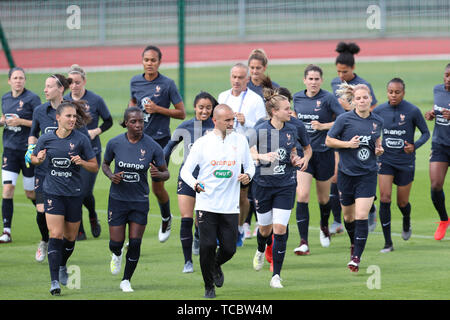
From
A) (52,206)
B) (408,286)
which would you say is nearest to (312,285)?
(408,286)

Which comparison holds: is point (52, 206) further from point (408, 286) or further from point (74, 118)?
point (408, 286)

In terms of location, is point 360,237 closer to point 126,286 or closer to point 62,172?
point 126,286

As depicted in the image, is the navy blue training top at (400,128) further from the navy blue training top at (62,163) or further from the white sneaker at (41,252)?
the white sneaker at (41,252)

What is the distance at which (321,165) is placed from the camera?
41.1 feet

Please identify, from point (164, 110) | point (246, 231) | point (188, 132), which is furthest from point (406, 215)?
point (164, 110)

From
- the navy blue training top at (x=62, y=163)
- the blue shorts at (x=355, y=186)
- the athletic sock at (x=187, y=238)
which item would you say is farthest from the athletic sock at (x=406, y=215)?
the navy blue training top at (x=62, y=163)

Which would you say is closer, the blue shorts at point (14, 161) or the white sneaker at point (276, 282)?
the white sneaker at point (276, 282)

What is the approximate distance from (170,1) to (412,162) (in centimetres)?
3286

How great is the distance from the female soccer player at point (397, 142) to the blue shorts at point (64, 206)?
4070 millimetres

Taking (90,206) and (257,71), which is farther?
(90,206)

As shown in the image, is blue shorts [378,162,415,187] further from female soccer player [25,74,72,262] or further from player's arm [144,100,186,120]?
female soccer player [25,74,72,262]

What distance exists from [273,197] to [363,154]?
1276mm

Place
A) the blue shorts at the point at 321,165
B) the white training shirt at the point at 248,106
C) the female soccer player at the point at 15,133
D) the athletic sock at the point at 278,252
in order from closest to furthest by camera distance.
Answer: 1. the athletic sock at the point at 278,252
2. the white training shirt at the point at 248,106
3. the blue shorts at the point at 321,165
4. the female soccer player at the point at 15,133

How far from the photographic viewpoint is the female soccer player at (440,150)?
13.0m
